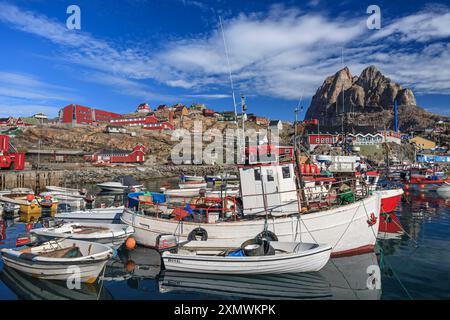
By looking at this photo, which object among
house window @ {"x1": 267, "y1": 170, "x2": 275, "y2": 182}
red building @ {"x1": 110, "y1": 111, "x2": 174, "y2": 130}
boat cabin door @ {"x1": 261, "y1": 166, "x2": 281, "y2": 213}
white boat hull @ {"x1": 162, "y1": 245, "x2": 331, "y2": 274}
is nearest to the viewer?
white boat hull @ {"x1": 162, "y1": 245, "x2": 331, "y2": 274}

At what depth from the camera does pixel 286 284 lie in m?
11.8

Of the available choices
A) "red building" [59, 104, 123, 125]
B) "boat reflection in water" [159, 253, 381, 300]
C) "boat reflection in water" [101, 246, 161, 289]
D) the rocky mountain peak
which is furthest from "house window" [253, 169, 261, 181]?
the rocky mountain peak

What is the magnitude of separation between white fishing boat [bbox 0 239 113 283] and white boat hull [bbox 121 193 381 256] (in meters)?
4.30

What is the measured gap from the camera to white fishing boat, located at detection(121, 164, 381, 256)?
552 inches

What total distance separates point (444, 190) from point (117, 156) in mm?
67195

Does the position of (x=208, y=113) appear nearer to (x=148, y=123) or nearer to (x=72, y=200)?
(x=148, y=123)

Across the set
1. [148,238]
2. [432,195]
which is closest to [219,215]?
[148,238]

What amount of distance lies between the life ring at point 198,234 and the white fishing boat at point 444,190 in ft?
121

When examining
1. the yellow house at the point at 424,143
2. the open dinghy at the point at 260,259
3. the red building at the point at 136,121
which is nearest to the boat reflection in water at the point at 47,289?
the open dinghy at the point at 260,259

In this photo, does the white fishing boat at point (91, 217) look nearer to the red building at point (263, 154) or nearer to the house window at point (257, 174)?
the red building at point (263, 154)

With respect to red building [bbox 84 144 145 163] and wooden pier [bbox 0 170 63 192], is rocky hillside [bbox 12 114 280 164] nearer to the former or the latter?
red building [bbox 84 144 145 163]

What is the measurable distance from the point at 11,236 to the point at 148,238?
34.5 feet

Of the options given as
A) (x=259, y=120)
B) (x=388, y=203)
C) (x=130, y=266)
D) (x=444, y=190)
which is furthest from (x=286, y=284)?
(x=259, y=120)

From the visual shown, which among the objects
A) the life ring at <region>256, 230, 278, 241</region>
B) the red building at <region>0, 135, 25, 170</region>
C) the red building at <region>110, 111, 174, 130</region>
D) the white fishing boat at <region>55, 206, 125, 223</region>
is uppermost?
the red building at <region>110, 111, 174, 130</region>
